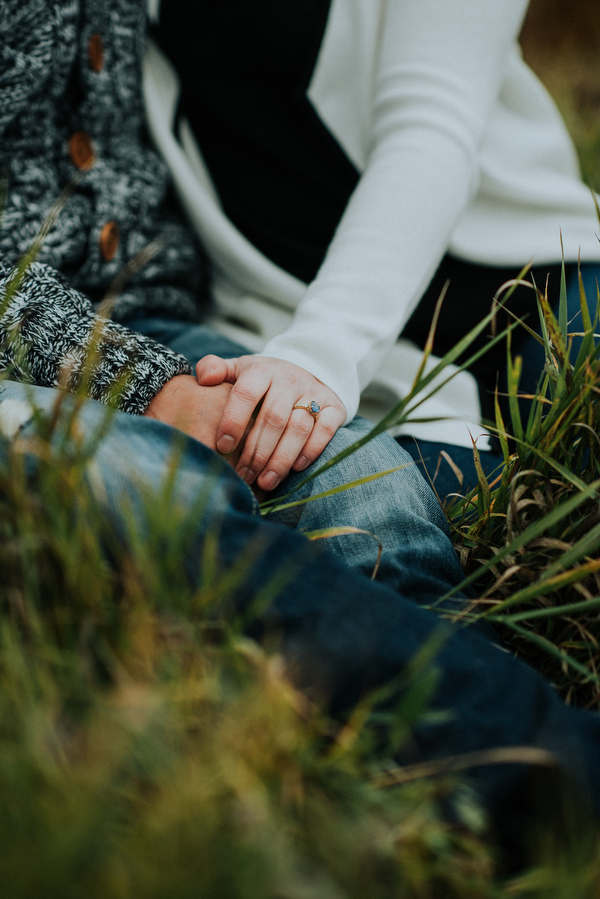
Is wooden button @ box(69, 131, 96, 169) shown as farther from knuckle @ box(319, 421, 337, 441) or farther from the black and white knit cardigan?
knuckle @ box(319, 421, 337, 441)

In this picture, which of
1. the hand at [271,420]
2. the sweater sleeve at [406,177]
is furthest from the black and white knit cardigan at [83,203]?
the sweater sleeve at [406,177]

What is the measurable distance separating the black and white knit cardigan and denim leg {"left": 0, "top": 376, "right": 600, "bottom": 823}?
19 centimetres

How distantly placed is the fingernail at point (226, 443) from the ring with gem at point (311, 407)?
89mm

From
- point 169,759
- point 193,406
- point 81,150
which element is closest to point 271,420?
point 193,406

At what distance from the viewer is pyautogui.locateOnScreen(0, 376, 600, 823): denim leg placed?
464mm

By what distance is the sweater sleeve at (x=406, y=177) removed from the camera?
823 millimetres

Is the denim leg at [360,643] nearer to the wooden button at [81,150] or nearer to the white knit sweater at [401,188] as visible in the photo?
the white knit sweater at [401,188]

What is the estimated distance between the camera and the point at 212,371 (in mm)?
740

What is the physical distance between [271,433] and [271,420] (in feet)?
0.05

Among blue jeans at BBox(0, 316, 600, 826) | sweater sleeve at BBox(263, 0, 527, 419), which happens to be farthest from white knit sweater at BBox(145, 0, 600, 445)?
blue jeans at BBox(0, 316, 600, 826)

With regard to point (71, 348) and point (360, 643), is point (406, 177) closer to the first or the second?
point (71, 348)

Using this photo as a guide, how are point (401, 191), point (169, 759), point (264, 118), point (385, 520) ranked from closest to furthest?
point (169, 759) < point (385, 520) < point (401, 191) < point (264, 118)

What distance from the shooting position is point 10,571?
18.7 inches

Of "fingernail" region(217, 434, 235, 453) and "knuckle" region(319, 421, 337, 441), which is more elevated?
"knuckle" region(319, 421, 337, 441)
